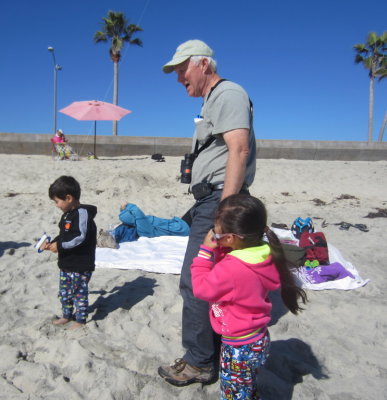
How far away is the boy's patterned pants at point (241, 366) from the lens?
1.83 m

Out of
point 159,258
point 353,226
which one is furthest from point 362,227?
point 159,258

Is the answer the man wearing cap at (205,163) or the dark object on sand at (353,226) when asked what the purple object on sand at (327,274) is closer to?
the man wearing cap at (205,163)

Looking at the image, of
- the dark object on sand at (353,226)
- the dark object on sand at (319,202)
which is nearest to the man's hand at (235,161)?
the dark object on sand at (353,226)

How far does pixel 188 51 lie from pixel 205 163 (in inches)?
27.2

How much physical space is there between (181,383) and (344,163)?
14.4 meters

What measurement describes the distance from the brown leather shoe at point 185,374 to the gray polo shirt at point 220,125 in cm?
118

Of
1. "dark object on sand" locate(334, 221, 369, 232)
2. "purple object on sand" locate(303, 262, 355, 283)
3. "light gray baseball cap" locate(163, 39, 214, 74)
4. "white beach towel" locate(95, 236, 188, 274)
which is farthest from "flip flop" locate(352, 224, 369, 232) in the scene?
"light gray baseball cap" locate(163, 39, 214, 74)

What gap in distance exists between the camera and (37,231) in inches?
242

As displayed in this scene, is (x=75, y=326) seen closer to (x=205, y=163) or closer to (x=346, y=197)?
(x=205, y=163)

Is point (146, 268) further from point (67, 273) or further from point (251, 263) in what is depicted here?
point (251, 263)

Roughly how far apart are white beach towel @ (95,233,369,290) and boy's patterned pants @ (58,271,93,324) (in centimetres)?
154

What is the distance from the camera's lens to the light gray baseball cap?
223 cm

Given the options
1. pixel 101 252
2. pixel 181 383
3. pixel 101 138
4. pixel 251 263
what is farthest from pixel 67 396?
pixel 101 138

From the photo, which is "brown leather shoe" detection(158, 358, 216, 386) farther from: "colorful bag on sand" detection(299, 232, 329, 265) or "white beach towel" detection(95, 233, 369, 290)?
"colorful bag on sand" detection(299, 232, 329, 265)
